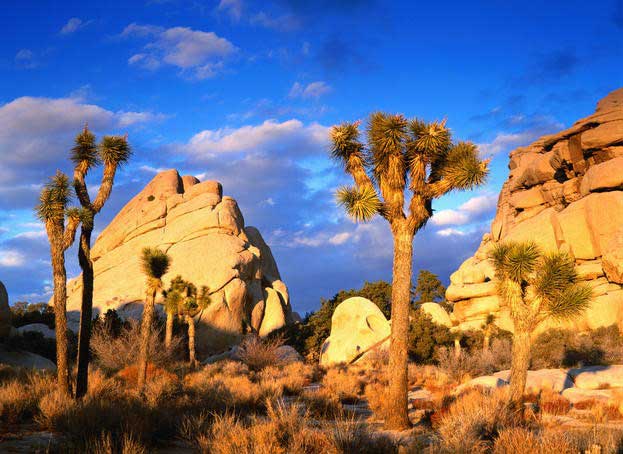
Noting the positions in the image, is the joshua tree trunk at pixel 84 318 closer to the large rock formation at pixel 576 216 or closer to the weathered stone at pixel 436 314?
the weathered stone at pixel 436 314

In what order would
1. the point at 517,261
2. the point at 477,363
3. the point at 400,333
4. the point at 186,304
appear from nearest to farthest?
the point at 400,333
the point at 517,261
the point at 477,363
the point at 186,304

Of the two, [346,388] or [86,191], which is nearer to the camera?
[86,191]

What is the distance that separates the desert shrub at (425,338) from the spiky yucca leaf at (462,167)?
76.6ft

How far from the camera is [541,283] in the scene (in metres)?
14.2

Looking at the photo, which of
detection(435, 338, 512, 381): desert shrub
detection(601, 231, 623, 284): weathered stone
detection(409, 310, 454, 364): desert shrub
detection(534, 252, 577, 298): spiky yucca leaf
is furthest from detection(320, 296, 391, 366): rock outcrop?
detection(534, 252, 577, 298): spiky yucca leaf

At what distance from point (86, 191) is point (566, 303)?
48.2 feet

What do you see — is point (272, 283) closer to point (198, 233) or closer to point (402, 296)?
point (198, 233)

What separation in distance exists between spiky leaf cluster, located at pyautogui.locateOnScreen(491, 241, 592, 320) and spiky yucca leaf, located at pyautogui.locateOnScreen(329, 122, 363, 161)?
18.0 ft

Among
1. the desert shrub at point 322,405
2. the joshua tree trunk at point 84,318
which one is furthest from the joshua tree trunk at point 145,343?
the desert shrub at point 322,405

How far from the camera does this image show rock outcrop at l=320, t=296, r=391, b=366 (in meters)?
35.4

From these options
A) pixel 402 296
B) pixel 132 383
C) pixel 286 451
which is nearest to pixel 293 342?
pixel 132 383

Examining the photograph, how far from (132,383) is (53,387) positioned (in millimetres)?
6645

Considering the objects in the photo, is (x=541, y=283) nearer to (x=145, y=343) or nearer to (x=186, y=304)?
(x=145, y=343)

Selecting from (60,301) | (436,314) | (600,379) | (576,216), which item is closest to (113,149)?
(60,301)
